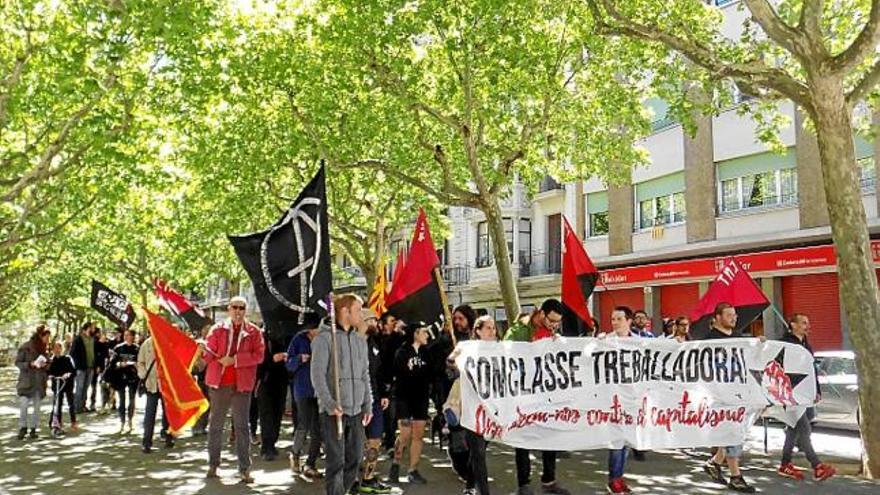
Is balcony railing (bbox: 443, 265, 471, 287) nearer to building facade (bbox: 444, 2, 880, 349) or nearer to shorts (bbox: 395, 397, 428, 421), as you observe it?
building facade (bbox: 444, 2, 880, 349)

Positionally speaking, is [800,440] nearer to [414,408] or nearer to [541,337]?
[541,337]

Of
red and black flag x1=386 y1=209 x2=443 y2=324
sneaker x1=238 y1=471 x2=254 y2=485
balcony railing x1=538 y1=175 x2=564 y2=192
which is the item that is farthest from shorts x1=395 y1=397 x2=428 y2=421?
balcony railing x1=538 y1=175 x2=564 y2=192

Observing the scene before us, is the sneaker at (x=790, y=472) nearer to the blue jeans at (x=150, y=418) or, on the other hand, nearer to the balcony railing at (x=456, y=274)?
the blue jeans at (x=150, y=418)

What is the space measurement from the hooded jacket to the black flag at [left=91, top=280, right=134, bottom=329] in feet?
33.5

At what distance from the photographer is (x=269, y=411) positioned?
11.4 metres

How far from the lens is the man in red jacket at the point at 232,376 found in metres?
9.43

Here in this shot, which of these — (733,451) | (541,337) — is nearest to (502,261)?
(541,337)

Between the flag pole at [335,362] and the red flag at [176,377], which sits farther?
the red flag at [176,377]

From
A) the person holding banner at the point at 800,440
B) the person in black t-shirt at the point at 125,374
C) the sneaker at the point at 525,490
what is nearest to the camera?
the sneaker at the point at 525,490

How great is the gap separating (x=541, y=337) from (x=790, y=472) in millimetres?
3377

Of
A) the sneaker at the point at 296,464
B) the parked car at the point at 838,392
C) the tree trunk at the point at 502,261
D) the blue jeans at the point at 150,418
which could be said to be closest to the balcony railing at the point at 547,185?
the tree trunk at the point at 502,261

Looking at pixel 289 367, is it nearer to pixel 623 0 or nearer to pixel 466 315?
pixel 466 315

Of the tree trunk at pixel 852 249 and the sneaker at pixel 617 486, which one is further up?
the tree trunk at pixel 852 249

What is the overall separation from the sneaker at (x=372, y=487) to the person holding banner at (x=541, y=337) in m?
1.41
